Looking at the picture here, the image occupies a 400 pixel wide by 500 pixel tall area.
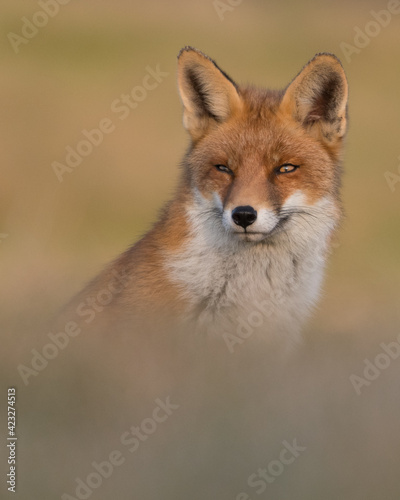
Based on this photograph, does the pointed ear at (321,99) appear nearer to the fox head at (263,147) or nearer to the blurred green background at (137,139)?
the fox head at (263,147)

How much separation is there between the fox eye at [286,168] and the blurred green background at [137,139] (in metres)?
0.94

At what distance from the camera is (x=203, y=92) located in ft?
21.8

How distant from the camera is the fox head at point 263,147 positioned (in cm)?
601

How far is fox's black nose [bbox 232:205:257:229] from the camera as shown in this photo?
5.82m

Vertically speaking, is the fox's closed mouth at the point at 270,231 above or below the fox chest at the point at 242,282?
above

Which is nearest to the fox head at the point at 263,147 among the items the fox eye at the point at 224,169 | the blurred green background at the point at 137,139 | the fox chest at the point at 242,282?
the fox eye at the point at 224,169

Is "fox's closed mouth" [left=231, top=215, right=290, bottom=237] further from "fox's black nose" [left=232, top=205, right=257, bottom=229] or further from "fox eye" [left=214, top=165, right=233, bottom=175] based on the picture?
"fox eye" [left=214, top=165, right=233, bottom=175]

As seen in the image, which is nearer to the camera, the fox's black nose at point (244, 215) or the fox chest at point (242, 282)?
the fox's black nose at point (244, 215)

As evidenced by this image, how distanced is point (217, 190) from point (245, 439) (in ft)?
7.11

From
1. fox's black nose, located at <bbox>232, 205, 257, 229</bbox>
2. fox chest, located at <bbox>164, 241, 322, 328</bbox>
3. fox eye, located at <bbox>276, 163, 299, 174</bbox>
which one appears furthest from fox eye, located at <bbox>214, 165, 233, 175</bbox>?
fox chest, located at <bbox>164, 241, 322, 328</bbox>

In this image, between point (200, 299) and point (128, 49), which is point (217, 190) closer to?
point (200, 299)

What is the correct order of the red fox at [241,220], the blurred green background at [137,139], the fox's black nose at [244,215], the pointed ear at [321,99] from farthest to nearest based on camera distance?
the blurred green background at [137,139]
the pointed ear at [321,99]
the red fox at [241,220]
the fox's black nose at [244,215]

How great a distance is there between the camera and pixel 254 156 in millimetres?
6188

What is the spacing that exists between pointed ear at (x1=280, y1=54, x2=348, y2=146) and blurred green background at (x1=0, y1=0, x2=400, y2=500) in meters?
0.53
